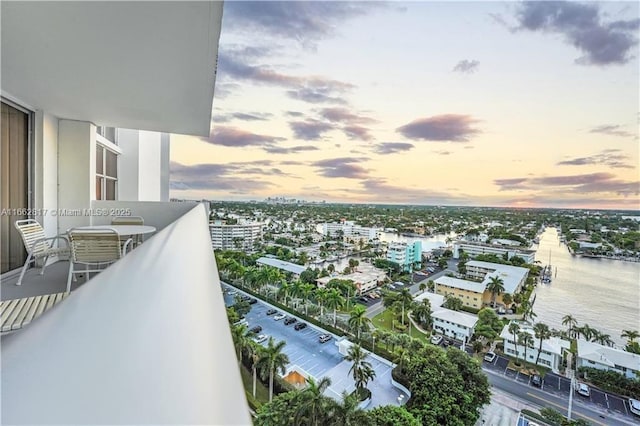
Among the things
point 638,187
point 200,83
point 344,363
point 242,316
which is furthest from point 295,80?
point 638,187

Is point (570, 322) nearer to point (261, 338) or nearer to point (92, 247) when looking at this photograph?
point (261, 338)

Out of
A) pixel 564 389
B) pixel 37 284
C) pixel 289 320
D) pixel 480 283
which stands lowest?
pixel 564 389

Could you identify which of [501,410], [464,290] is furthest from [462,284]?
[501,410]

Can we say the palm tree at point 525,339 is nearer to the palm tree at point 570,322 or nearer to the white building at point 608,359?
the white building at point 608,359

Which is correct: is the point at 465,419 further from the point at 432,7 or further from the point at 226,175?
the point at 432,7

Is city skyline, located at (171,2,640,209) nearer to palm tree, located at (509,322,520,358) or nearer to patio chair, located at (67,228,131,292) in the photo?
palm tree, located at (509,322,520,358)

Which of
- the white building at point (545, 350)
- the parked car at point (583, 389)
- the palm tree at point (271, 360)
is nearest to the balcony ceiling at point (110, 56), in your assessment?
the palm tree at point (271, 360)
